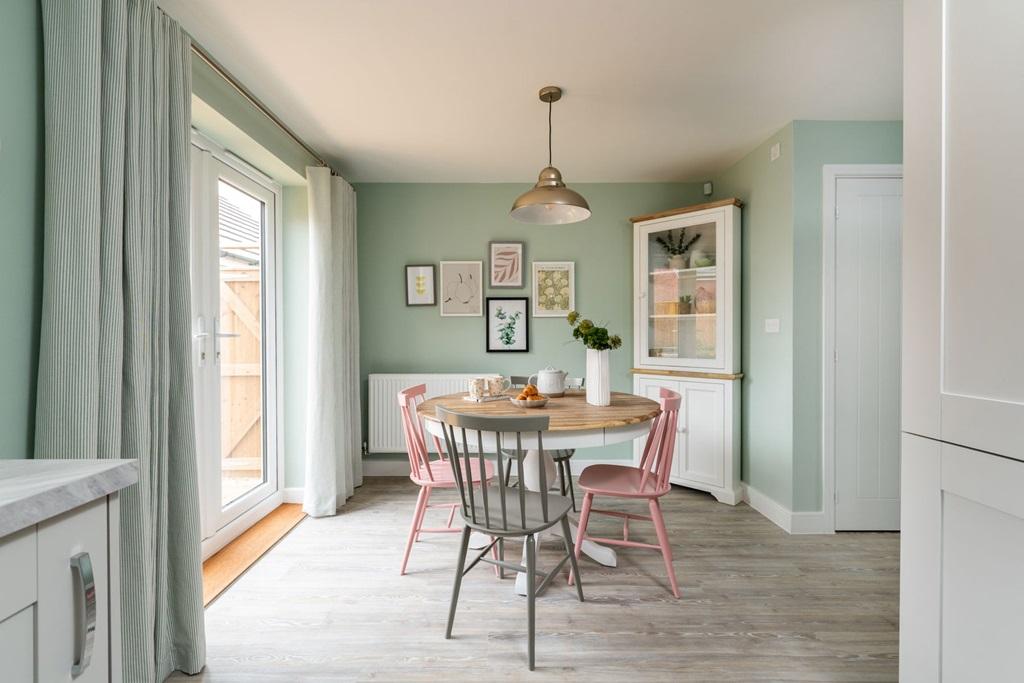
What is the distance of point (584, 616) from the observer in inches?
77.7

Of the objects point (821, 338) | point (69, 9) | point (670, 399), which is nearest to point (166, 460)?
point (69, 9)

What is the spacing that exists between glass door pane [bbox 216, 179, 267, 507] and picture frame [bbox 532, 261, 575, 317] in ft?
7.11

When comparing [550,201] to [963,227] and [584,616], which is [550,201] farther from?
[584,616]

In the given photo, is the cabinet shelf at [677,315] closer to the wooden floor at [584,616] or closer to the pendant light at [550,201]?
the pendant light at [550,201]

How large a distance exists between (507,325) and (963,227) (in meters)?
3.14

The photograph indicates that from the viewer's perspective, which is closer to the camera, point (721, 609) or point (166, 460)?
point (166, 460)

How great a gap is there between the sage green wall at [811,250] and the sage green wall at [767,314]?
0.04 meters

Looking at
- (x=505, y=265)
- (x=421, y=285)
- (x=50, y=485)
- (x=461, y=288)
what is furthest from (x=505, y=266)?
(x=50, y=485)

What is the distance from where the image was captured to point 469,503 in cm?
191

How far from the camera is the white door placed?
9.20 ft

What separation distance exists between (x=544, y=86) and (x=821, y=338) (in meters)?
2.24

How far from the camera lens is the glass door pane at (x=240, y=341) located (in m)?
2.76

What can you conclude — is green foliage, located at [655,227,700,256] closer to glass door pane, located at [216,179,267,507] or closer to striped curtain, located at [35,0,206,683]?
glass door pane, located at [216,179,267,507]

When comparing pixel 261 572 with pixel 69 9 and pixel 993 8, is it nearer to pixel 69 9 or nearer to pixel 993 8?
pixel 69 9
